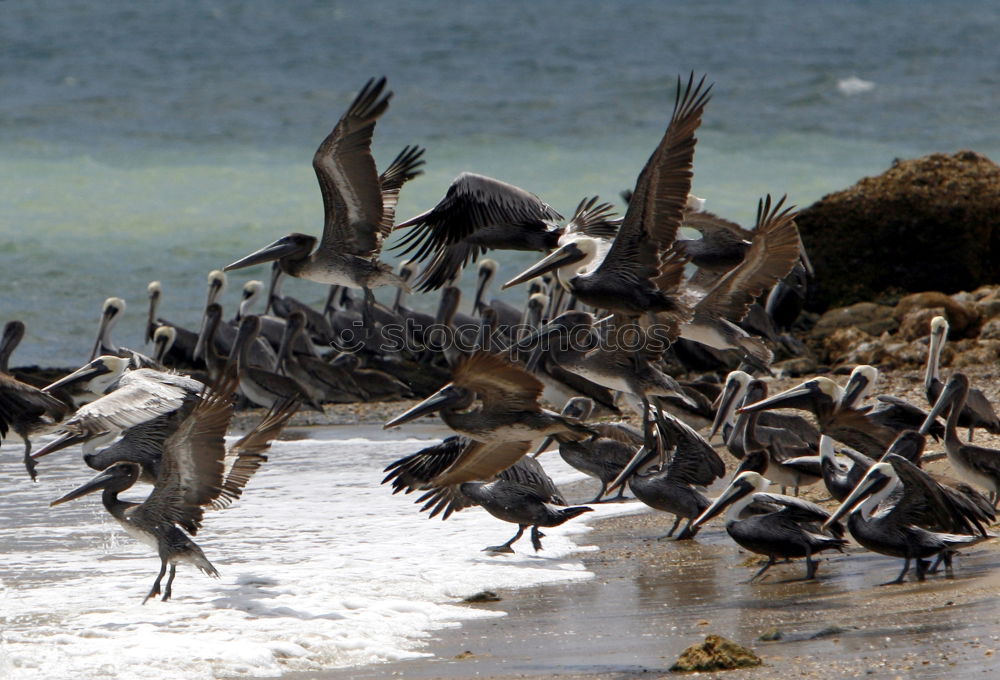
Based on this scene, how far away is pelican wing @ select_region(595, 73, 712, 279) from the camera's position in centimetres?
586

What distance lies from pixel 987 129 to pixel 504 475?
28303mm

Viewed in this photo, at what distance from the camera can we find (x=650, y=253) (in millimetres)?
6234

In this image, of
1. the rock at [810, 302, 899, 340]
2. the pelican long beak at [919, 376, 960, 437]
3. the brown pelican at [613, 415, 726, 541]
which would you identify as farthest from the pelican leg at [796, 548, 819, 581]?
the rock at [810, 302, 899, 340]

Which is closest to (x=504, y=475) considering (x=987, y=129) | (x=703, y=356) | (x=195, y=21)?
(x=703, y=356)

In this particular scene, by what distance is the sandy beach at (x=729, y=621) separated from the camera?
14.9 ft

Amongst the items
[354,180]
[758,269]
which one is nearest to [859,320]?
[758,269]

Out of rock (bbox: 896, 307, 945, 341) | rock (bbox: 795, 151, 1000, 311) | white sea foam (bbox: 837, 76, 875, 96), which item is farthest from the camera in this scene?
white sea foam (bbox: 837, 76, 875, 96)

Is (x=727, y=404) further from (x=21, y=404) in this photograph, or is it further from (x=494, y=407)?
(x=21, y=404)

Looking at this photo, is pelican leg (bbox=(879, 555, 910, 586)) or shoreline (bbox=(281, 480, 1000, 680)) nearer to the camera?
shoreline (bbox=(281, 480, 1000, 680))

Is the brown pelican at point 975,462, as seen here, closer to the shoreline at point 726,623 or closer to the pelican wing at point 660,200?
the shoreline at point 726,623

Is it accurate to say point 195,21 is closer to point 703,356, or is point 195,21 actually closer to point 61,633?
point 703,356

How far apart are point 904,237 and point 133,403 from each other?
28.9ft

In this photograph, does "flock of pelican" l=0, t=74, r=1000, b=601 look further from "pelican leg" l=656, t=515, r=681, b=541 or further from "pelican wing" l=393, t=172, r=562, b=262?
"pelican leg" l=656, t=515, r=681, b=541

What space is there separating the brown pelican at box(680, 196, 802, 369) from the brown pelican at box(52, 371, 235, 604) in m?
2.51
